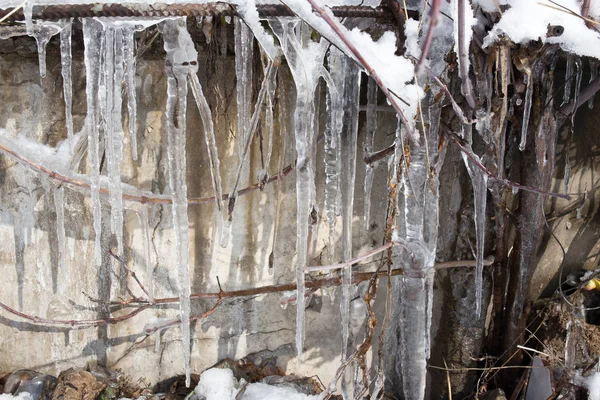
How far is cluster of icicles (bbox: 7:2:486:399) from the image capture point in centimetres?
214

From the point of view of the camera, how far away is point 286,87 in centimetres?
282

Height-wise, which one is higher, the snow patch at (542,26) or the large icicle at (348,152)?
the snow patch at (542,26)

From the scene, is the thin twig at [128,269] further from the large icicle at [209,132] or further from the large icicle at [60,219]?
the large icicle at [209,132]

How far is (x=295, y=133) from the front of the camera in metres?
2.32

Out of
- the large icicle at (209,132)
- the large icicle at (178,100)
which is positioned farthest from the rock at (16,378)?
the large icicle at (209,132)

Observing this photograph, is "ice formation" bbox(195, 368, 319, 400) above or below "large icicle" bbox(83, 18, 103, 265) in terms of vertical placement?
below

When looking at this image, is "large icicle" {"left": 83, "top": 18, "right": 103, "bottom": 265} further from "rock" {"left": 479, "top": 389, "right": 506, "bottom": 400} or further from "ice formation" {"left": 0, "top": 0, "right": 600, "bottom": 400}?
"rock" {"left": 479, "top": 389, "right": 506, "bottom": 400}

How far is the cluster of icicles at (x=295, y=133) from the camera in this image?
2.14 m

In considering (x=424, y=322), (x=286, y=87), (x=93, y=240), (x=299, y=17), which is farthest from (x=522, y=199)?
(x=93, y=240)

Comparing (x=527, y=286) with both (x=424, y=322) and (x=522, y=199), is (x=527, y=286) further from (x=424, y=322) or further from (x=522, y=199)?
(x=424, y=322)

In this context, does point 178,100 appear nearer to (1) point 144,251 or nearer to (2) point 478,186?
(1) point 144,251

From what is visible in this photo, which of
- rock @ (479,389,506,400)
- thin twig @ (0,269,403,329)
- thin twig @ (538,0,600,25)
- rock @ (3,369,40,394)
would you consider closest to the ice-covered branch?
thin twig @ (0,269,403,329)

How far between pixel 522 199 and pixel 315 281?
1.14m

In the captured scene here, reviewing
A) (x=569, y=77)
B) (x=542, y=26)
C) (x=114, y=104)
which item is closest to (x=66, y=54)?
(x=114, y=104)
